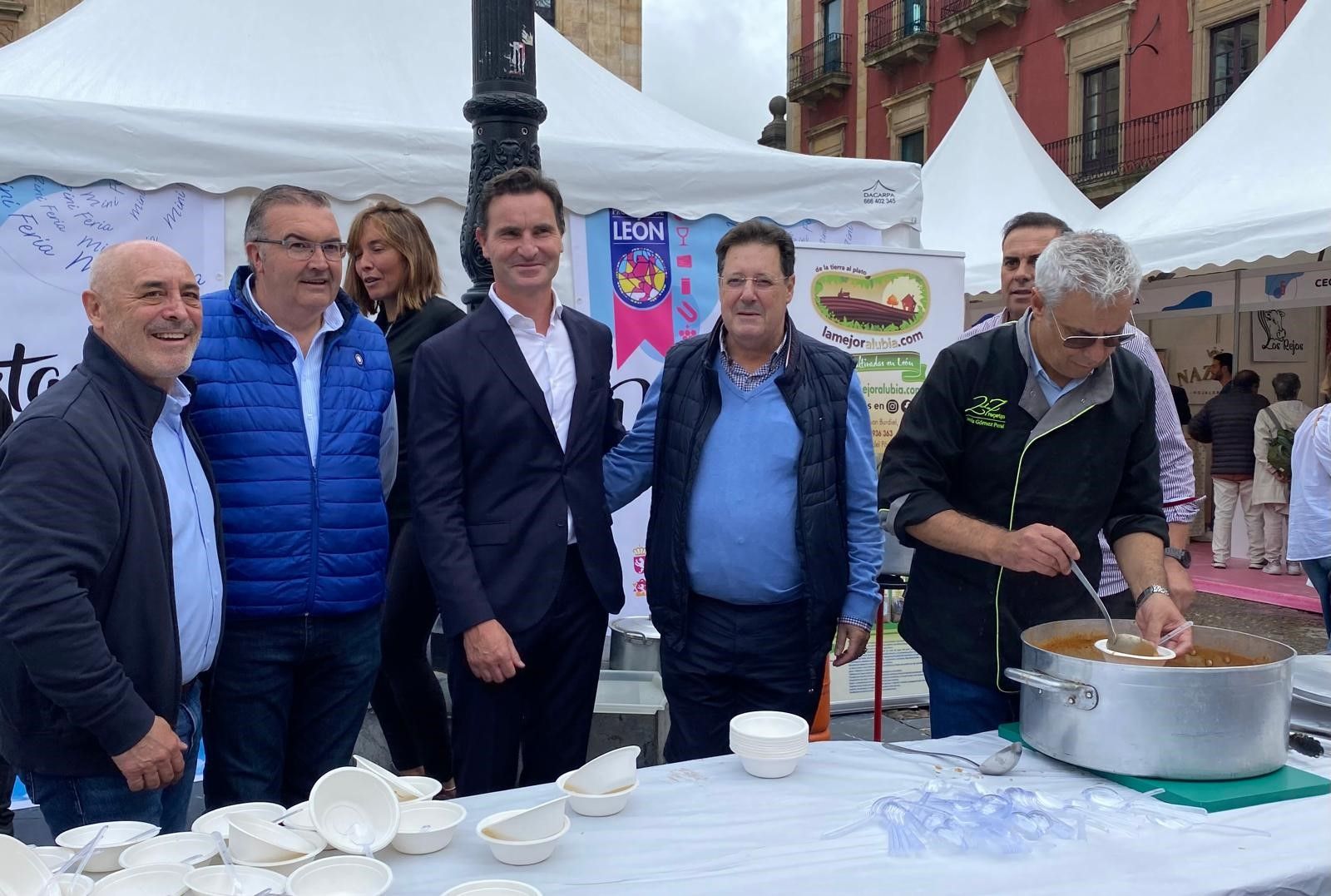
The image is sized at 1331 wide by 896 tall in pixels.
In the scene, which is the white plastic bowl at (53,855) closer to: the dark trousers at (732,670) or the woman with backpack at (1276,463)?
the dark trousers at (732,670)

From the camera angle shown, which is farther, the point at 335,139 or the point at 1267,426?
the point at 1267,426

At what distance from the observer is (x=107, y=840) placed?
1445 mm

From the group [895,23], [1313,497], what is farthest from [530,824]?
[895,23]

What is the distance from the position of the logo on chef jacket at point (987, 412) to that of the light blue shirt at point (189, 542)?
1.54m

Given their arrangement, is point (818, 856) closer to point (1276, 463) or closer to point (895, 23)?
point (1276, 463)

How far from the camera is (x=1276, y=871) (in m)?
1.42

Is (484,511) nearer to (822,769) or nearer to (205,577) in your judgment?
(205,577)

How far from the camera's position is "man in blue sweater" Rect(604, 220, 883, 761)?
231cm

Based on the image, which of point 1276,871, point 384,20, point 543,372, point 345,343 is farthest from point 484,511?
point 384,20

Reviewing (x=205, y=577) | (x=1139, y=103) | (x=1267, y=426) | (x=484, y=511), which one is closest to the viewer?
(x=205, y=577)

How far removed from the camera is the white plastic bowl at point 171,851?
1.41 meters

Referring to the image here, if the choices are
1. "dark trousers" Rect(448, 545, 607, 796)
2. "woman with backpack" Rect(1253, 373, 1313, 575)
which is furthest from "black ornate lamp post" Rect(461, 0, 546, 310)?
"woman with backpack" Rect(1253, 373, 1313, 575)

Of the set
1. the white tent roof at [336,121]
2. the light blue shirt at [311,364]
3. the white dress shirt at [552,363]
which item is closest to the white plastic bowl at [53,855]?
the light blue shirt at [311,364]

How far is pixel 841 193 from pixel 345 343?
112 inches
